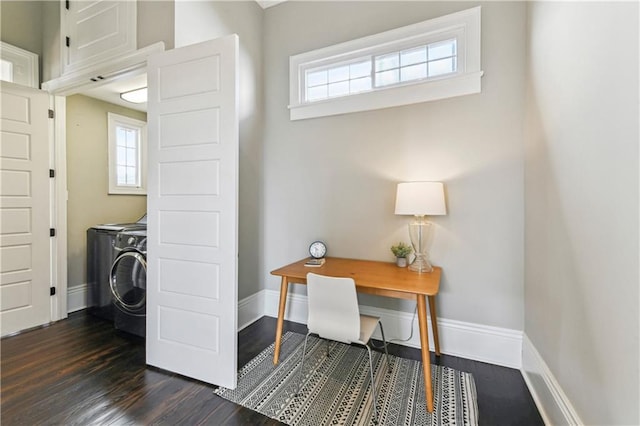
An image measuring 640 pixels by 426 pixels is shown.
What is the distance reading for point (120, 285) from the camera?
8.47ft

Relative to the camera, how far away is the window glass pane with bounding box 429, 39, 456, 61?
2244 mm

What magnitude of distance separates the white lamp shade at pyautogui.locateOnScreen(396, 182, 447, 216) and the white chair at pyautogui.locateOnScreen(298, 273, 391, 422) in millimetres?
772

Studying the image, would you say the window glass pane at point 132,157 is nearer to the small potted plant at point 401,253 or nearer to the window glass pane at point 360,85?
the window glass pane at point 360,85

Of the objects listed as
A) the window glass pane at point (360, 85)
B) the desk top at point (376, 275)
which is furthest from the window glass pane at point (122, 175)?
the window glass pane at point (360, 85)

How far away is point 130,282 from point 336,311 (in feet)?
6.63

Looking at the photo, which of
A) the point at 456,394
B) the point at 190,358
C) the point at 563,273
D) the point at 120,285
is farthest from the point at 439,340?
the point at 120,285

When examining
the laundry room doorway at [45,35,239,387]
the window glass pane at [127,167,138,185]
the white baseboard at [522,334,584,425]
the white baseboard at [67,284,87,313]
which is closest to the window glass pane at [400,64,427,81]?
the laundry room doorway at [45,35,239,387]

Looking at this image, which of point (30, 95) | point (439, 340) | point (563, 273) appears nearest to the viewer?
point (563, 273)

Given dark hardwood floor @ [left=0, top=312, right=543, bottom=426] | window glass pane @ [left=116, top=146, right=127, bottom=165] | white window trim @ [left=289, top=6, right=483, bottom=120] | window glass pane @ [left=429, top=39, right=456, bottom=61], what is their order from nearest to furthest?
dark hardwood floor @ [left=0, top=312, right=543, bottom=426], white window trim @ [left=289, top=6, right=483, bottom=120], window glass pane @ [left=429, top=39, right=456, bottom=61], window glass pane @ [left=116, top=146, right=127, bottom=165]

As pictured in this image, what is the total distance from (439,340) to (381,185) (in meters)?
1.39

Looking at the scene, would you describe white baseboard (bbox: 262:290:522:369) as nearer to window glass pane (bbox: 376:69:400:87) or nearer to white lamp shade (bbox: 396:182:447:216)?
white lamp shade (bbox: 396:182:447:216)

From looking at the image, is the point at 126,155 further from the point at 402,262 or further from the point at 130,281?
the point at 402,262

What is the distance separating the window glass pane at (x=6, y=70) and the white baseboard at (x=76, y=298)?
86.1 inches

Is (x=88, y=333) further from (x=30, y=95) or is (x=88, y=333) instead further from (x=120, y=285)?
(x=30, y=95)
